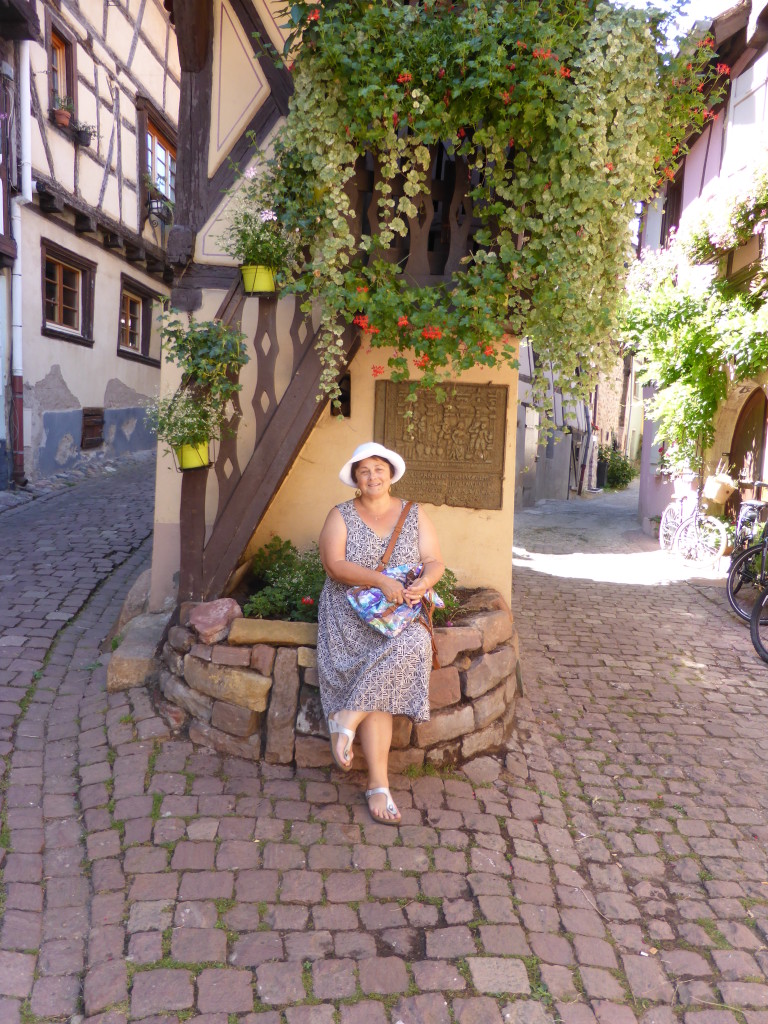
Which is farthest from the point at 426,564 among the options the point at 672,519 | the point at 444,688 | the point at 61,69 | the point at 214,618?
the point at 61,69

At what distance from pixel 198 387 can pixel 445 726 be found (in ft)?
6.59

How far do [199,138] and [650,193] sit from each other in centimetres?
250

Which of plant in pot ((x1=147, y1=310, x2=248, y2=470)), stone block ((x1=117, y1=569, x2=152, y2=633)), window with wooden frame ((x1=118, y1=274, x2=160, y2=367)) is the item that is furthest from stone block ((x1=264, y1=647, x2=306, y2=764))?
window with wooden frame ((x1=118, y1=274, x2=160, y2=367))

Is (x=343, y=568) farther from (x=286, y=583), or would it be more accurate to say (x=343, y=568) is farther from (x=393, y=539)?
(x=286, y=583)

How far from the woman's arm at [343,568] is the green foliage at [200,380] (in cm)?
83

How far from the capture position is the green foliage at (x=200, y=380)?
373 cm

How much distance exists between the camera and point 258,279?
152 inches

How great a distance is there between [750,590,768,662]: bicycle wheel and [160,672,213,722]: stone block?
4.25 metres

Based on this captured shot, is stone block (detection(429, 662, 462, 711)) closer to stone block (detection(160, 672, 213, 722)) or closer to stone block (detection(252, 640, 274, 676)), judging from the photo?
stone block (detection(252, 640, 274, 676))

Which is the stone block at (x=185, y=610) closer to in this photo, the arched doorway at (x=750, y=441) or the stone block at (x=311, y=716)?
the stone block at (x=311, y=716)

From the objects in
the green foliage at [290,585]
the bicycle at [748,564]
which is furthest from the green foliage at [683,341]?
the green foliage at [290,585]

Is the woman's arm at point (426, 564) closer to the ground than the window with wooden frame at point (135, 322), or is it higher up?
closer to the ground

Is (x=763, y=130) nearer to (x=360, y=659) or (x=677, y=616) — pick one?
(x=677, y=616)

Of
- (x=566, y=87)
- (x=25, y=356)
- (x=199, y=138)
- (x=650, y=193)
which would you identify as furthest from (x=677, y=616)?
(x=25, y=356)
